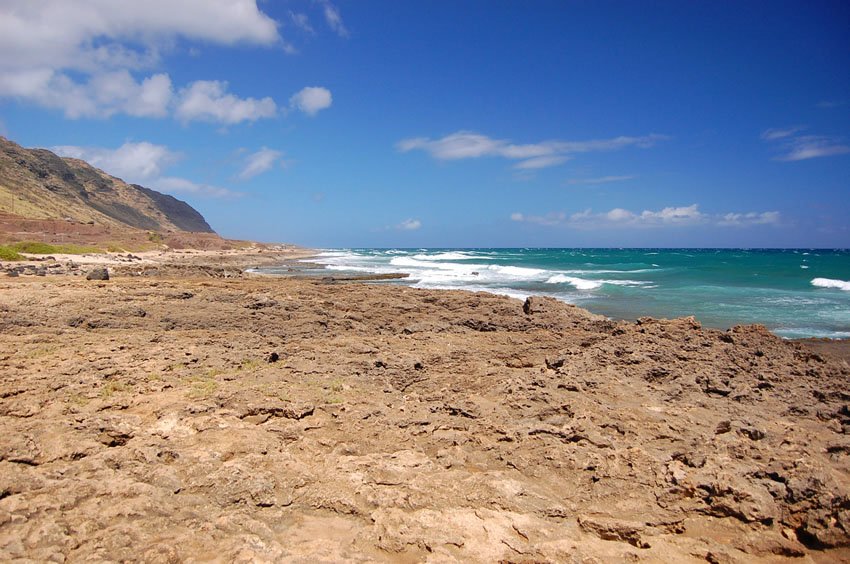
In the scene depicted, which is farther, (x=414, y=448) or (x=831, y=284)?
(x=831, y=284)

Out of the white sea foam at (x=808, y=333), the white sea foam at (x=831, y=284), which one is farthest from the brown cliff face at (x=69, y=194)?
the white sea foam at (x=831, y=284)

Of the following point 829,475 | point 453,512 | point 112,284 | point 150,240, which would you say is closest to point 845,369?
point 829,475

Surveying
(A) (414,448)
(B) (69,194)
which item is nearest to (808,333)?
(A) (414,448)

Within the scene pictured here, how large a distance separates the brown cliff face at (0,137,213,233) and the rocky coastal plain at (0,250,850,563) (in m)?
61.7

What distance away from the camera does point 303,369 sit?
7.13 meters

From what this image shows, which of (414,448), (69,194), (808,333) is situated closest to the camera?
(414,448)

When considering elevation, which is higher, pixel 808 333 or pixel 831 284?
pixel 831 284

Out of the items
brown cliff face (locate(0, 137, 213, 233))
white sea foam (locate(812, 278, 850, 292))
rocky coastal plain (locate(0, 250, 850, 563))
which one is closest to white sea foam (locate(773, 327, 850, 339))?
rocky coastal plain (locate(0, 250, 850, 563))

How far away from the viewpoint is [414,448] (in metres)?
5.04

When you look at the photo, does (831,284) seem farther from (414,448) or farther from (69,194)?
(69,194)

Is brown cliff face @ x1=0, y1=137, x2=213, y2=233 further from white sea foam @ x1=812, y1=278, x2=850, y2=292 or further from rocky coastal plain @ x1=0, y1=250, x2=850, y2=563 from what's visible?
white sea foam @ x1=812, y1=278, x2=850, y2=292

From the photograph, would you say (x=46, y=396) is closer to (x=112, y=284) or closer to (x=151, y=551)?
(x=151, y=551)

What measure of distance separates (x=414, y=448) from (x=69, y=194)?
101178 mm

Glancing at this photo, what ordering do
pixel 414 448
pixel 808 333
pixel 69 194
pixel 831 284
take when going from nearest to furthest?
pixel 414 448, pixel 808 333, pixel 831 284, pixel 69 194
